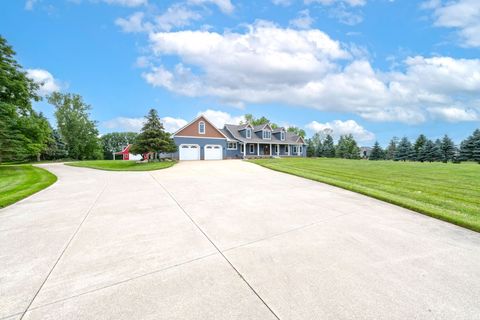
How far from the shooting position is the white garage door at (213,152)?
87.8ft

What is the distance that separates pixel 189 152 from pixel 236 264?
2373 centimetres

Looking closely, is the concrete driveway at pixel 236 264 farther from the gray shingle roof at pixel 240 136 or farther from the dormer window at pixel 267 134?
the dormer window at pixel 267 134

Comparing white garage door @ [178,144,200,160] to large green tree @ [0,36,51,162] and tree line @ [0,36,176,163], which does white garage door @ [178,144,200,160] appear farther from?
large green tree @ [0,36,51,162]

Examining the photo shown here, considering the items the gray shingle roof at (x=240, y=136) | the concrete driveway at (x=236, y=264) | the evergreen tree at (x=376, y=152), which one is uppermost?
the gray shingle roof at (x=240, y=136)

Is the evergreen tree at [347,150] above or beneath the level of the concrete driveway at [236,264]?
above

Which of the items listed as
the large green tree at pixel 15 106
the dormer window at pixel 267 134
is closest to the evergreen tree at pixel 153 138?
the large green tree at pixel 15 106

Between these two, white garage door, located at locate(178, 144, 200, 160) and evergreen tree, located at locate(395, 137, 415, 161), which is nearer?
white garage door, located at locate(178, 144, 200, 160)

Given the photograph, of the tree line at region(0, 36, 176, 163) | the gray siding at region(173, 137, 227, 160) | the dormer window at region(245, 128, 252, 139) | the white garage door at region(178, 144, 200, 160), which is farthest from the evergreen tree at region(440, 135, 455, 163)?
the tree line at region(0, 36, 176, 163)

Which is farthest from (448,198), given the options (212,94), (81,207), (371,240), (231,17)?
(212,94)

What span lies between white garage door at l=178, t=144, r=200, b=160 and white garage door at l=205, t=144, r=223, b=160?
1.24 m

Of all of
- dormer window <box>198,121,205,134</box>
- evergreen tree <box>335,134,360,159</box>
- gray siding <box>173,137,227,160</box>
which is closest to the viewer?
gray siding <box>173,137,227,160</box>

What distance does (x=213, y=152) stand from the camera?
27234 millimetres

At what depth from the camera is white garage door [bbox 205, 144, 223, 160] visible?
26.8 meters

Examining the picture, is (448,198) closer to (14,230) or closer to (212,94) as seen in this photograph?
(14,230)
